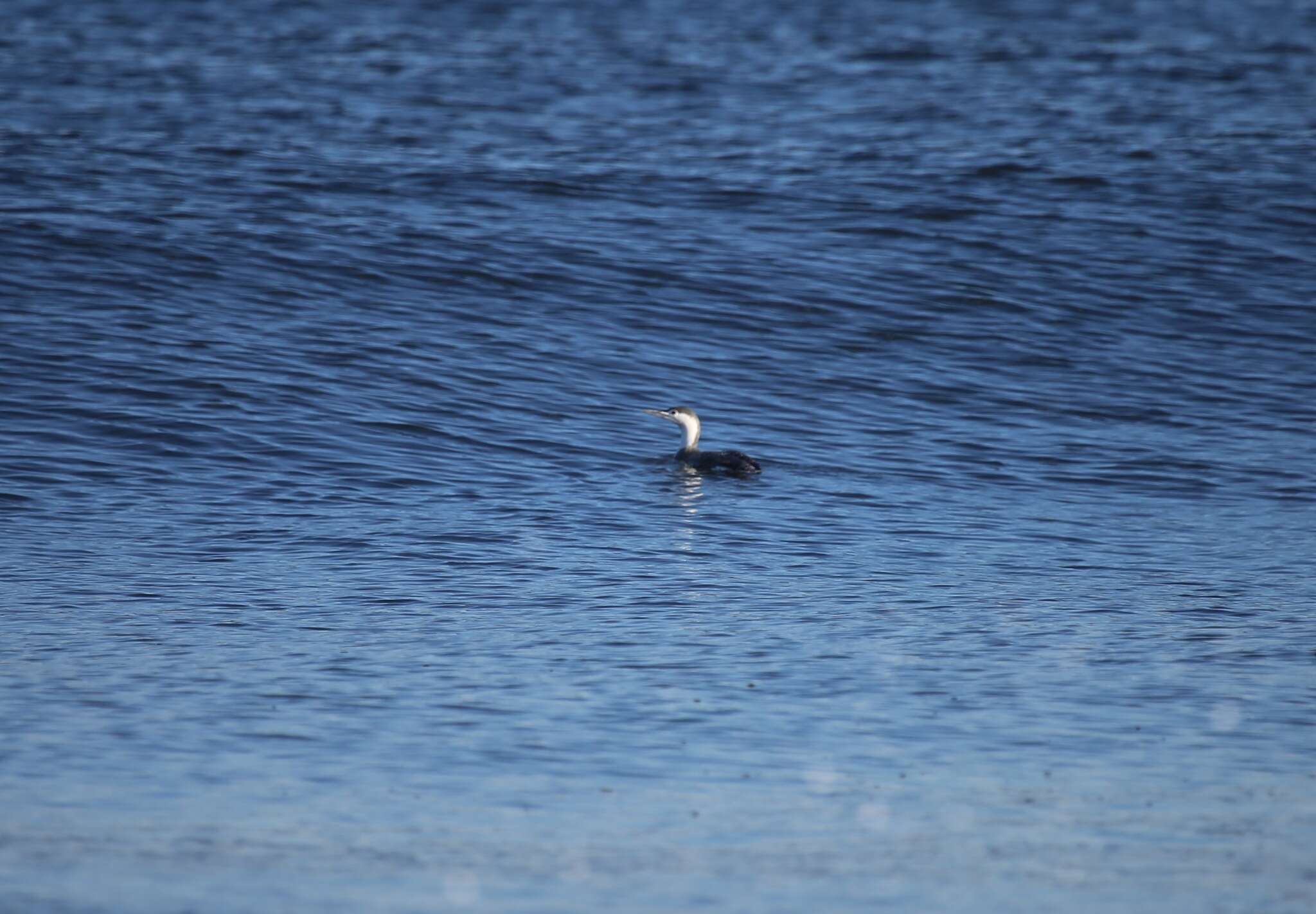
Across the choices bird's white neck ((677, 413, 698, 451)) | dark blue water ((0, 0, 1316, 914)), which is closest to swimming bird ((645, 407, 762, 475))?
bird's white neck ((677, 413, 698, 451))

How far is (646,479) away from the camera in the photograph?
50.1ft

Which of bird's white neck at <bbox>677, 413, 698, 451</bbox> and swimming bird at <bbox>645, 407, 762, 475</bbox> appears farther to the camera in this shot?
bird's white neck at <bbox>677, 413, 698, 451</bbox>

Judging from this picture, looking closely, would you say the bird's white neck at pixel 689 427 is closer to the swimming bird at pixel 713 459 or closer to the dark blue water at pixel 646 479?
the swimming bird at pixel 713 459

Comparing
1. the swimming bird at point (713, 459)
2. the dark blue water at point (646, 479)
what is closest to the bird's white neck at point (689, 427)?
the swimming bird at point (713, 459)

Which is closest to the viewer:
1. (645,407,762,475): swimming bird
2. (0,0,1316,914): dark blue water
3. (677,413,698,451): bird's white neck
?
(0,0,1316,914): dark blue water

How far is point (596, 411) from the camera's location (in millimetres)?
17375

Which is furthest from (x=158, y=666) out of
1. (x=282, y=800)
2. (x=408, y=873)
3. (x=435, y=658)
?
(x=408, y=873)

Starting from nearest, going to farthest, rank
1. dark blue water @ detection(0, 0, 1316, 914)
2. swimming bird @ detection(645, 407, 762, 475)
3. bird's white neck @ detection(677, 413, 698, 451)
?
1. dark blue water @ detection(0, 0, 1316, 914)
2. swimming bird @ detection(645, 407, 762, 475)
3. bird's white neck @ detection(677, 413, 698, 451)

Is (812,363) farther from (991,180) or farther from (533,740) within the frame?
(533,740)

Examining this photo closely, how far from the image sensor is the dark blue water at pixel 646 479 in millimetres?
7129

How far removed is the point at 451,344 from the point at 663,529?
6.74 m

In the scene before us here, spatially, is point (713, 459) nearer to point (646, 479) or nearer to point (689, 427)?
point (646, 479)

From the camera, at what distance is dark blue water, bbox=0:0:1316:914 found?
7.13 meters

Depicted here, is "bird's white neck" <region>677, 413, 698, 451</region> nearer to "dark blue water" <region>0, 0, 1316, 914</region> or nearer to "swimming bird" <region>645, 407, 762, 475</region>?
"swimming bird" <region>645, 407, 762, 475</region>
